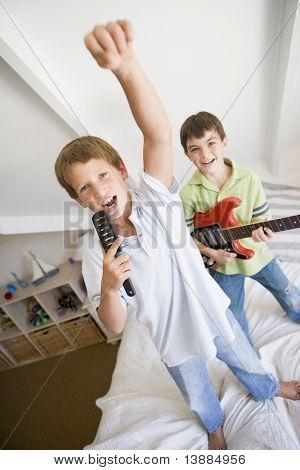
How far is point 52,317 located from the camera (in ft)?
4.59

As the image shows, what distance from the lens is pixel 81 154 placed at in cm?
40

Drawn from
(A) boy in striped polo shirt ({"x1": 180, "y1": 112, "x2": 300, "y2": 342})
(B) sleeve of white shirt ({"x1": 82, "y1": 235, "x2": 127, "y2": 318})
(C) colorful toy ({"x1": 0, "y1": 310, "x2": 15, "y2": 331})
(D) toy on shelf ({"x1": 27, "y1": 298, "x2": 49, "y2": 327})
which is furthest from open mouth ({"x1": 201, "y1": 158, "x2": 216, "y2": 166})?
(C) colorful toy ({"x1": 0, "y1": 310, "x2": 15, "y2": 331})

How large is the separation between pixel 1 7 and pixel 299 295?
0.85m

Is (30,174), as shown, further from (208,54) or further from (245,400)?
(245,400)

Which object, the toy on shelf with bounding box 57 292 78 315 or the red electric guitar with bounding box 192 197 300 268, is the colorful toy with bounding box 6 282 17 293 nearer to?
the toy on shelf with bounding box 57 292 78 315

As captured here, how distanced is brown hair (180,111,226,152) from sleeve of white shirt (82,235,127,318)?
221mm

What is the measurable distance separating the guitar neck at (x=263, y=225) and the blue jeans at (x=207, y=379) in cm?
20

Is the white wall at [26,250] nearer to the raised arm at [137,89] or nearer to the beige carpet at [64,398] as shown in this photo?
the beige carpet at [64,398]

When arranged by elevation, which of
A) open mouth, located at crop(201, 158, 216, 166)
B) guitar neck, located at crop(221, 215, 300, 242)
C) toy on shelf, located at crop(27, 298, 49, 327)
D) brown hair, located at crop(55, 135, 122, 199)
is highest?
brown hair, located at crop(55, 135, 122, 199)

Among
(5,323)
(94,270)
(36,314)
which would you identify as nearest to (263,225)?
(94,270)

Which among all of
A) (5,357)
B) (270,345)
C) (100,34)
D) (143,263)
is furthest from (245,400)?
(5,357)

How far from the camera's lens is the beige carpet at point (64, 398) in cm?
119

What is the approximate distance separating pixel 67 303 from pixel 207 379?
2.80ft

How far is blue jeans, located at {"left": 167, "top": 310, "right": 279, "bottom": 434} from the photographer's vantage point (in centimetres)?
61
